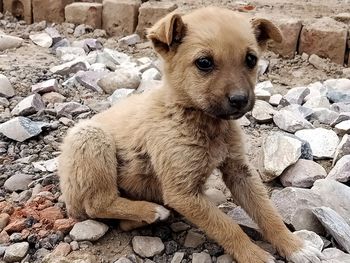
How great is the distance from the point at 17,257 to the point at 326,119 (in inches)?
133

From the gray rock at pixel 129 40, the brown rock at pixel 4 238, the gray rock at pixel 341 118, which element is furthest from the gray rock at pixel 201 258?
the gray rock at pixel 129 40

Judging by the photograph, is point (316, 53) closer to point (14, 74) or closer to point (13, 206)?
point (14, 74)

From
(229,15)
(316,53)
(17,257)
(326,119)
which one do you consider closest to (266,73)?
(316,53)

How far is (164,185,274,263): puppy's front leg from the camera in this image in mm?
3604

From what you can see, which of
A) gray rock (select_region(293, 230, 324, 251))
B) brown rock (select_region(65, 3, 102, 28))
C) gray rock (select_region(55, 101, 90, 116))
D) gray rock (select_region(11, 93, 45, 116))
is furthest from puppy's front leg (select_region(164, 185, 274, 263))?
brown rock (select_region(65, 3, 102, 28))

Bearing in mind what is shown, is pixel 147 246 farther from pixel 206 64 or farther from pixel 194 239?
pixel 206 64

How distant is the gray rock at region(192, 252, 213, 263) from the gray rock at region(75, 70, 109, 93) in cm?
321

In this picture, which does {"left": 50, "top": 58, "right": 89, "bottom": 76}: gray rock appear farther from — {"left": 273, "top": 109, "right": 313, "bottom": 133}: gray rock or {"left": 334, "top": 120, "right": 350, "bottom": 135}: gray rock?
{"left": 334, "top": 120, "right": 350, "bottom": 135}: gray rock

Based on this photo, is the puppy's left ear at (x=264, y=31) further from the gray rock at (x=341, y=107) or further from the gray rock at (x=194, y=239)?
the gray rock at (x=341, y=107)

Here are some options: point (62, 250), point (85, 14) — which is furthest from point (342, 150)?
point (85, 14)

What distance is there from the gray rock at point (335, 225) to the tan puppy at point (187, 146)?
22cm

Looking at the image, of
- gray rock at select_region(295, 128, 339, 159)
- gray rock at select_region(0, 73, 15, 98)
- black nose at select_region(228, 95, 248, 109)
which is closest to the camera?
black nose at select_region(228, 95, 248, 109)

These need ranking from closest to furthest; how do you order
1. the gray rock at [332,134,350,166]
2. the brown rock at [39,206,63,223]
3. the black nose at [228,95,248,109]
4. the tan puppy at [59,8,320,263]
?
1. the black nose at [228,95,248,109]
2. the tan puppy at [59,8,320,263]
3. the brown rock at [39,206,63,223]
4. the gray rock at [332,134,350,166]

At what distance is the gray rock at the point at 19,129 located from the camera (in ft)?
17.3
